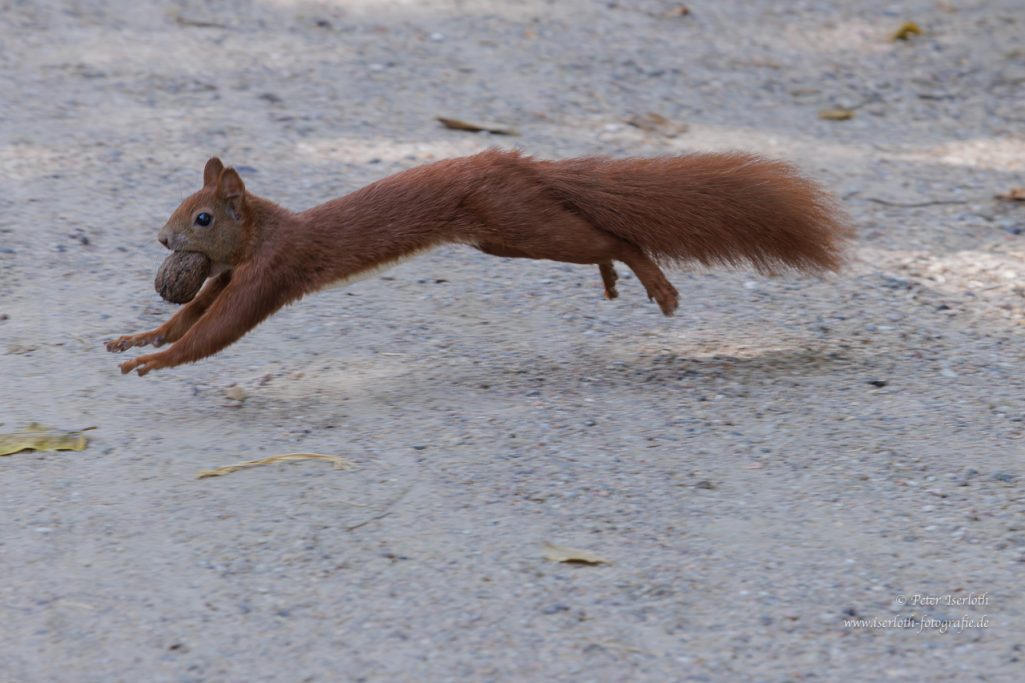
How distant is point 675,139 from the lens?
6.54 m

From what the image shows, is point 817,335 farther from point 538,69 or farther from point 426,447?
point 538,69

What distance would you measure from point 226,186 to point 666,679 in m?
2.10

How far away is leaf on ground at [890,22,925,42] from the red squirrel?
13.7 ft

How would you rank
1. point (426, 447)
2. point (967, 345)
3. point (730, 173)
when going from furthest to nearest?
point (967, 345) < point (730, 173) < point (426, 447)

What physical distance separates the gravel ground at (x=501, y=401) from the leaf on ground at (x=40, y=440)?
7cm

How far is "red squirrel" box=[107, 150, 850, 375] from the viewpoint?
3951 millimetres

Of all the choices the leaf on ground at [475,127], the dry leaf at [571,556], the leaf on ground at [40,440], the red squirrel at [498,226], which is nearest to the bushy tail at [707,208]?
the red squirrel at [498,226]

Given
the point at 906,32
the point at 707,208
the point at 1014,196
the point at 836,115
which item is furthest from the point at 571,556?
the point at 906,32

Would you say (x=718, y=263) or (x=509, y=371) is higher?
(x=718, y=263)

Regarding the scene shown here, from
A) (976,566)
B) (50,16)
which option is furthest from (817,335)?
(50,16)

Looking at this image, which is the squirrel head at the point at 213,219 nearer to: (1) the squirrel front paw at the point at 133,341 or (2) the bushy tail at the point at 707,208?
(1) the squirrel front paw at the point at 133,341

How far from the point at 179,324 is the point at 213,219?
386 mm

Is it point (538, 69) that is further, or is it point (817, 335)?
point (538, 69)

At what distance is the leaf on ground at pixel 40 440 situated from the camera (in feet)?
12.2
